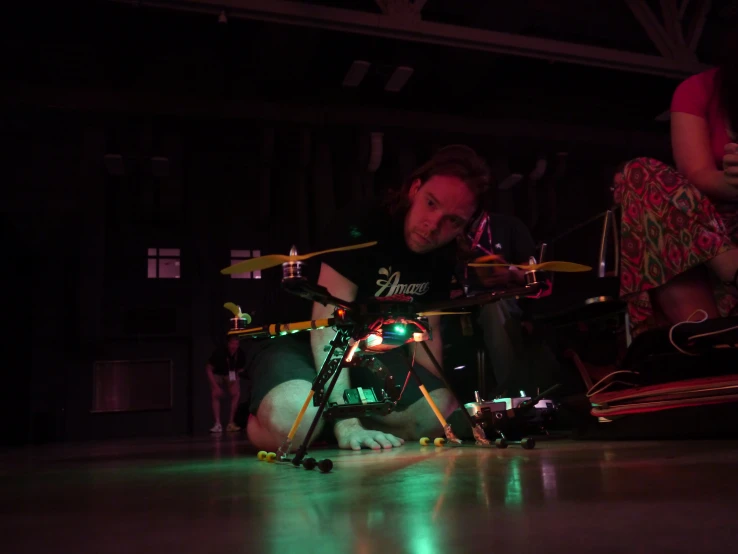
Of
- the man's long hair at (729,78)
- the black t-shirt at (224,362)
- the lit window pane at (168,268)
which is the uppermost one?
the lit window pane at (168,268)

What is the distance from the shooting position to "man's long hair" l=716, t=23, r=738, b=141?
4.29ft

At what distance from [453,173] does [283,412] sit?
955 millimetres

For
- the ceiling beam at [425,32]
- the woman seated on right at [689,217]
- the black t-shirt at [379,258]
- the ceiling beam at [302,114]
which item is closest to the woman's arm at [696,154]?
the woman seated on right at [689,217]

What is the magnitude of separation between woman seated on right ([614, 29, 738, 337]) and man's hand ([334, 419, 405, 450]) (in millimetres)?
777

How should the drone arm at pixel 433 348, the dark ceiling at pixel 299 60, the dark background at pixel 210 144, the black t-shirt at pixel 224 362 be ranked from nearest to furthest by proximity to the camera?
the drone arm at pixel 433 348, the dark ceiling at pixel 299 60, the dark background at pixel 210 144, the black t-shirt at pixel 224 362

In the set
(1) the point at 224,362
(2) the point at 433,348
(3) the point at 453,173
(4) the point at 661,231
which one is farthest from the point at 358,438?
(1) the point at 224,362

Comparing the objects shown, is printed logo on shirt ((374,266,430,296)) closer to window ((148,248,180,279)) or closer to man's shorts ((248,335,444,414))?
man's shorts ((248,335,444,414))

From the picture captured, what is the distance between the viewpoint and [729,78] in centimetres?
133

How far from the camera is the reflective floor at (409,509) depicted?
0.50 meters

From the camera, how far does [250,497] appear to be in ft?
2.81

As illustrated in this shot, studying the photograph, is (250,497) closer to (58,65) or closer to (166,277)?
(58,65)

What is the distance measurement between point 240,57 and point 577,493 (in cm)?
543

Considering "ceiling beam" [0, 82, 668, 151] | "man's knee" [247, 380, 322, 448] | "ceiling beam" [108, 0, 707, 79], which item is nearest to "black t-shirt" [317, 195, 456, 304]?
"man's knee" [247, 380, 322, 448]

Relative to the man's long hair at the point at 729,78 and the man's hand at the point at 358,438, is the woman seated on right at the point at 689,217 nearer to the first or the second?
the man's long hair at the point at 729,78
